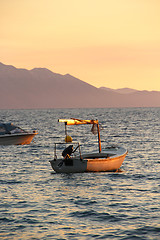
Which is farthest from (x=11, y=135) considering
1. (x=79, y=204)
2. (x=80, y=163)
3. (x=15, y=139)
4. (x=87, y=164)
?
(x=79, y=204)

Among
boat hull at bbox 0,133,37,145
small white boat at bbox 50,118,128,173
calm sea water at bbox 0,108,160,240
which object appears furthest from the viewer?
boat hull at bbox 0,133,37,145

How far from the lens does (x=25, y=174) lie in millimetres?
30516

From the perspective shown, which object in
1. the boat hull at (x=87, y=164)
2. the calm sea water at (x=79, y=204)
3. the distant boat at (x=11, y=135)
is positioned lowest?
the calm sea water at (x=79, y=204)

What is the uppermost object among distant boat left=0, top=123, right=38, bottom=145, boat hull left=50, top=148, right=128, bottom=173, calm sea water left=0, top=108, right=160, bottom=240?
distant boat left=0, top=123, right=38, bottom=145

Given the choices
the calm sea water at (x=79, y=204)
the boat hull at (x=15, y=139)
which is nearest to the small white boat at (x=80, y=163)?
the calm sea water at (x=79, y=204)

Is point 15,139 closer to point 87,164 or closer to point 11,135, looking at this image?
point 11,135

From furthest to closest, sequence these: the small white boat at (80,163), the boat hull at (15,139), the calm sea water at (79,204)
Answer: the boat hull at (15,139)
the small white boat at (80,163)
the calm sea water at (79,204)

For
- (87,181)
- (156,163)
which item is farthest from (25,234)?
(156,163)

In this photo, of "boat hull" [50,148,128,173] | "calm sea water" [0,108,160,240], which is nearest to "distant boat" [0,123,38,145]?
"calm sea water" [0,108,160,240]

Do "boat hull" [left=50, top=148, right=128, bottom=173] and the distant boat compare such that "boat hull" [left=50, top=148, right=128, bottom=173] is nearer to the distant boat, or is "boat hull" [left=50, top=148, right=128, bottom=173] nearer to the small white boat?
the small white boat

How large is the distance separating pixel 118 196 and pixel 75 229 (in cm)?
633

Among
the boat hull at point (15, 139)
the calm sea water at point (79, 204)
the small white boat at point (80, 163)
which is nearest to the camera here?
the calm sea water at point (79, 204)

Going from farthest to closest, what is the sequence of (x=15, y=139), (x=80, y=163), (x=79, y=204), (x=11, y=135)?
(x=15, y=139), (x=11, y=135), (x=80, y=163), (x=79, y=204)

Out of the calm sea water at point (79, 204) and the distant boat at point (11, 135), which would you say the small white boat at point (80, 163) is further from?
the distant boat at point (11, 135)
